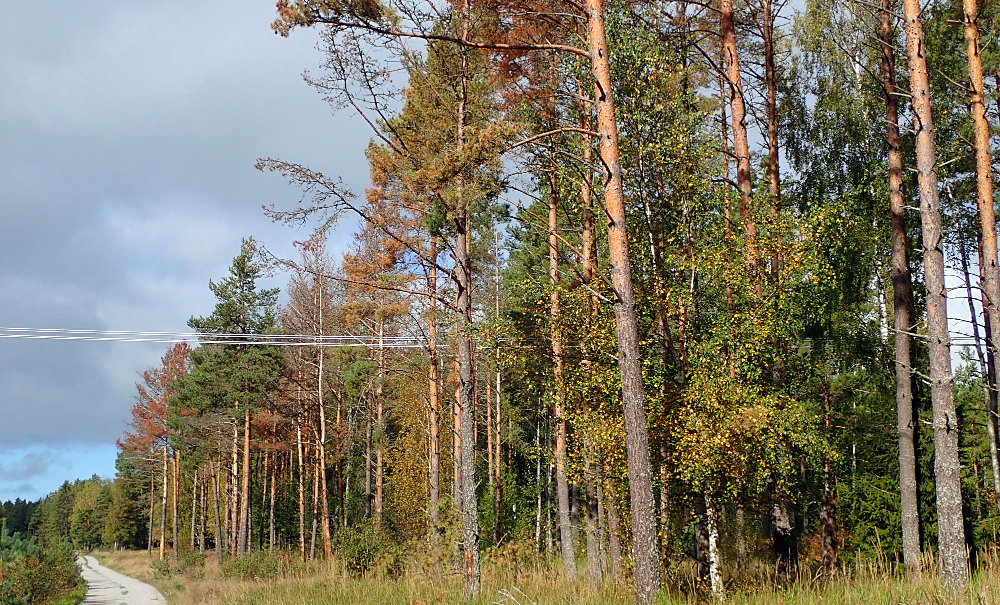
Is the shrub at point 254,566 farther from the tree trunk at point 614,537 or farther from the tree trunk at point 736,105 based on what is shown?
→ the tree trunk at point 736,105

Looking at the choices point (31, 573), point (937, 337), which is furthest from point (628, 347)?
point (31, 573)

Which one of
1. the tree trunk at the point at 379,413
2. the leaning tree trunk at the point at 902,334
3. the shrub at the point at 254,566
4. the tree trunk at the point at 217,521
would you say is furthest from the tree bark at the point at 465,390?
the tree trunk at the point at 217,521

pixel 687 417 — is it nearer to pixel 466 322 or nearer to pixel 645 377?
pixel 645 377

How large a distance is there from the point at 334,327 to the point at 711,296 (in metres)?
19.0

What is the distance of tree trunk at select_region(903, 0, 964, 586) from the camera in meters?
9.16

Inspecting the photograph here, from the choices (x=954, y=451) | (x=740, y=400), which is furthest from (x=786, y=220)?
(x=954, y=451)

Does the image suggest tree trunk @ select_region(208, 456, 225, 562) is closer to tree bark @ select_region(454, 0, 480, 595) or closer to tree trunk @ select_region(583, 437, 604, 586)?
tree trunk @ select_region(583, 437, 604, 586)

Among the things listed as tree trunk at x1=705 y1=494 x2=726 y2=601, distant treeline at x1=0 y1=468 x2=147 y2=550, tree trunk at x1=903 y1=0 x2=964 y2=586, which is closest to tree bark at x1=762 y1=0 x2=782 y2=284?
tree trunk at x1=903 y1=0 x2=964 y2=586

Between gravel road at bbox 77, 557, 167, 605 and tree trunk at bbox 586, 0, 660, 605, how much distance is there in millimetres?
20619

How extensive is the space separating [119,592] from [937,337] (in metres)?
29.2

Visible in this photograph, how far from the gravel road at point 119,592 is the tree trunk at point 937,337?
22.3 m

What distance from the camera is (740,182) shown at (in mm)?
12016

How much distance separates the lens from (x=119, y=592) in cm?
2800

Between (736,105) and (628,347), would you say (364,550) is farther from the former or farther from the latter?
(736,105)
